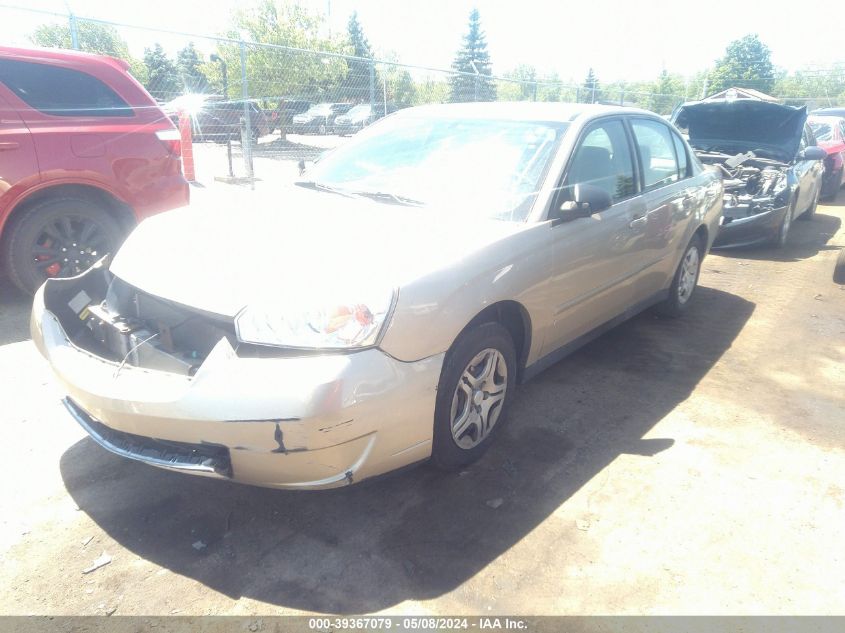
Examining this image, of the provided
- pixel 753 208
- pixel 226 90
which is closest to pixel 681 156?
pixel 753 208

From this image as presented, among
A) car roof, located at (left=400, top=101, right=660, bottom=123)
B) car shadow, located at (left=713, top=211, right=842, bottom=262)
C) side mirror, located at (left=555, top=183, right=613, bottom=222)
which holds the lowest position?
car shadow, located at (left=713, top=211, right=842, bottom=262)

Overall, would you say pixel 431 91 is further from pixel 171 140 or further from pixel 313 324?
pixel 313 324

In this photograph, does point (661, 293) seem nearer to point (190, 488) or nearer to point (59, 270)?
point (190, 488)

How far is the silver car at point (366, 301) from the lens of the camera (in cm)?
236

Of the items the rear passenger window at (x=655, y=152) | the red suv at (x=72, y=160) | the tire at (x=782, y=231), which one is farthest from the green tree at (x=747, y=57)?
the red suv at (x=72, y=160)

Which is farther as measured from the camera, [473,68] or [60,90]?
[473,68]

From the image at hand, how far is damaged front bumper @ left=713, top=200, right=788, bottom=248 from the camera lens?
775cm

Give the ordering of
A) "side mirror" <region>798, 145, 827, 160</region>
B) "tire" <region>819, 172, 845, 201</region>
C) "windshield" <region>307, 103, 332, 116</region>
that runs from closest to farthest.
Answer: "side mirror" <region>798, 145, 827, 160</region> → "tire" <region>819, 172, 845, 201</region> → "windshield" <region>307, 103, 332, 116</region>

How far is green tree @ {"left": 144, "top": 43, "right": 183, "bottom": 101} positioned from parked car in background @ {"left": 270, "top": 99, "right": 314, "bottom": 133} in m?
1.93

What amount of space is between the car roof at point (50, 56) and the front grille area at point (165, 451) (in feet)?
12.0

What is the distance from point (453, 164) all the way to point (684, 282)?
282 cm

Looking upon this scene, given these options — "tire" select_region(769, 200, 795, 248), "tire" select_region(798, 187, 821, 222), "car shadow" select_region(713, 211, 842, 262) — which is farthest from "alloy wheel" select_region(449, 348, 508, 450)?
"tire" select_region(798, 187, 821, 222)

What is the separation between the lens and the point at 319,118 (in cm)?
1331

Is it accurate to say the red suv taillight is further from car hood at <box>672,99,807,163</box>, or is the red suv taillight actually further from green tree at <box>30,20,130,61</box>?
car hood at <box>672,99,807,163</box>
